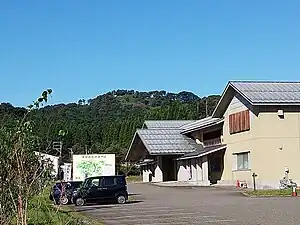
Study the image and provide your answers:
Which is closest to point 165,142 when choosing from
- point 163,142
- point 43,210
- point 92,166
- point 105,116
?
point 163,142

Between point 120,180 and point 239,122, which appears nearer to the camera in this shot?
point 120,180

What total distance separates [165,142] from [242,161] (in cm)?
1157

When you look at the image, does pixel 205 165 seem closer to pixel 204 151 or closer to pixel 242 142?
pixel 204 151

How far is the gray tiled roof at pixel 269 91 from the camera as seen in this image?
35.2 m

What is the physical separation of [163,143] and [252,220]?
32150mm

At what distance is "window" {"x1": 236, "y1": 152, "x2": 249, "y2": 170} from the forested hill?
11571 mm

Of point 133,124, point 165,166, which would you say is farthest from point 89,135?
point 165,166

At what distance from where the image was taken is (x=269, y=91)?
3706 centimetres

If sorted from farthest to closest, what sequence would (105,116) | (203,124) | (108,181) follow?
1. (105,116)
2. (203,124)
3. (108,181)

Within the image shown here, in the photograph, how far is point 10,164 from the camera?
632cm

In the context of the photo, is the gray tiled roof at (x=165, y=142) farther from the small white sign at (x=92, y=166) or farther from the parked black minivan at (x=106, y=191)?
the parked black minivan at (x=106, y=191)

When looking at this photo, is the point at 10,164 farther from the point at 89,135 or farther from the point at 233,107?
the point at 89,135

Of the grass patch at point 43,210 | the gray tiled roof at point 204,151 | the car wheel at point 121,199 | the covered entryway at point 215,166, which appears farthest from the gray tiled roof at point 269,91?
the grass patch at point 43,210

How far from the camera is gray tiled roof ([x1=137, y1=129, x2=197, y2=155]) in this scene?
4712 centimetres
